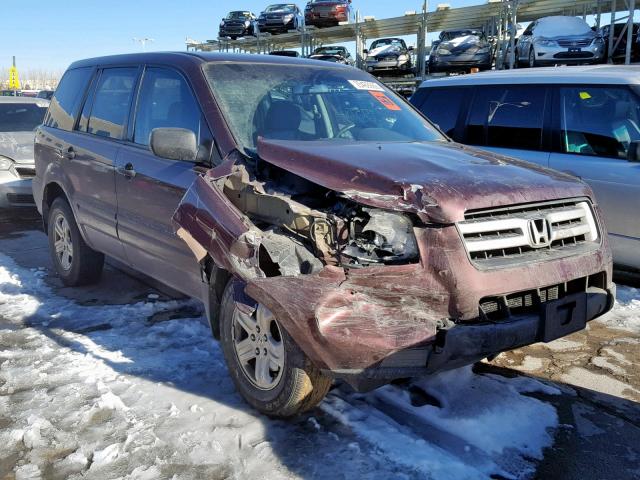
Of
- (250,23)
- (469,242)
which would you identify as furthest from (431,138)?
(250,23)

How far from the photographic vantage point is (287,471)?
2.71 m

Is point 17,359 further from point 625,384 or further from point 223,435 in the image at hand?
point 625,384

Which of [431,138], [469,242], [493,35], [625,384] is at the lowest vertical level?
[625,384]

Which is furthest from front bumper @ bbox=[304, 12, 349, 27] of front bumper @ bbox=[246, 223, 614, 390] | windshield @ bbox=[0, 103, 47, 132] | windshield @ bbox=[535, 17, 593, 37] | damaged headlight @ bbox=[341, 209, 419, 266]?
front bumper @ bbox=[246, 223, 614, 390]

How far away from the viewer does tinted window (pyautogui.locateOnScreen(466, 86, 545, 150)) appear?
5.59 metres

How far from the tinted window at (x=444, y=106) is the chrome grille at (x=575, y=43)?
384 inches

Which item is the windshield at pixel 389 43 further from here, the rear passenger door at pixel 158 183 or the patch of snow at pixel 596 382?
the patch of snow at pixel 596 382

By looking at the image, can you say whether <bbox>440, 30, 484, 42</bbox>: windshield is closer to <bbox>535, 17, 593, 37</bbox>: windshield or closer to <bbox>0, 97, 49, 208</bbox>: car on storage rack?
<bbox>535, 17, 593, 37</bbox>: windshield

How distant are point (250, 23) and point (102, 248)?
91.0 feet

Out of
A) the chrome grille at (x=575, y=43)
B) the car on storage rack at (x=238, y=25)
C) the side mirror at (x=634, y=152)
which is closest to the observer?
the side mirror at (x=634, y=152)

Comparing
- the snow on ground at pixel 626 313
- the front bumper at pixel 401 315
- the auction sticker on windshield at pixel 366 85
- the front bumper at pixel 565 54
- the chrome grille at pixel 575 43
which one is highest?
the chrome grille at pixel 575 43

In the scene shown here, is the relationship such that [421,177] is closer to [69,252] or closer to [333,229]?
[333,229]

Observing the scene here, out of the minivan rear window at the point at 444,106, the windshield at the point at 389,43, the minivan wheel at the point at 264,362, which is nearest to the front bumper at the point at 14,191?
the minivan rear window at the point at 444,106

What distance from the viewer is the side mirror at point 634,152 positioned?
4762 mm
